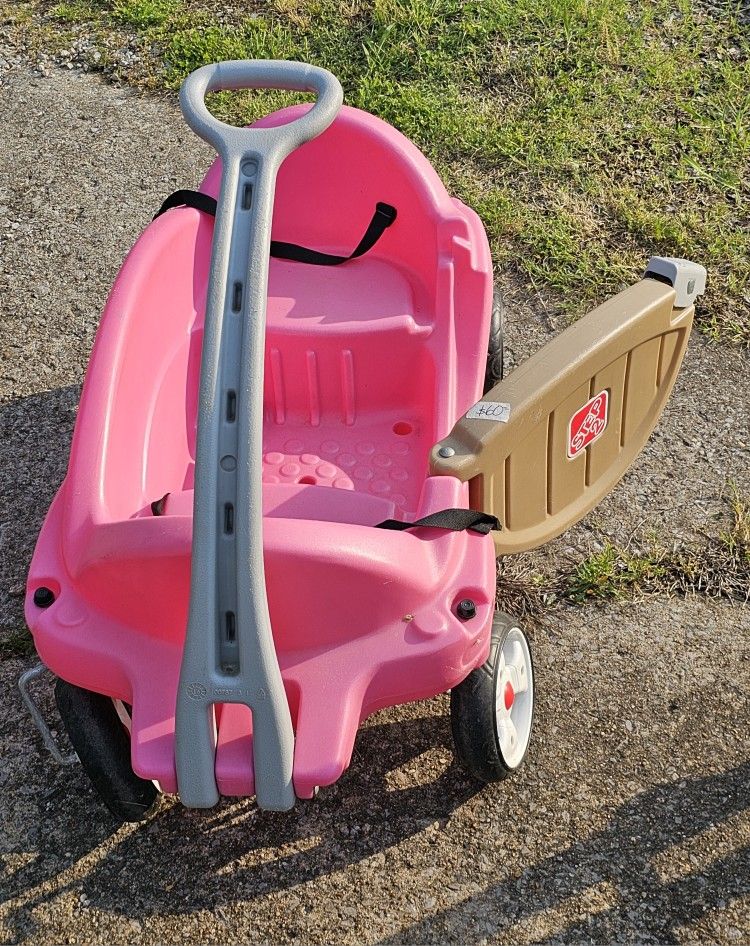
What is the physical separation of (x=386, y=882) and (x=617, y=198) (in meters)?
1.97

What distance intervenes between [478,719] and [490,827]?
218 millimetres

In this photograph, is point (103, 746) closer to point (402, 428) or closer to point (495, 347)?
point (402, 428)

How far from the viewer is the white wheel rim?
1.72 metres

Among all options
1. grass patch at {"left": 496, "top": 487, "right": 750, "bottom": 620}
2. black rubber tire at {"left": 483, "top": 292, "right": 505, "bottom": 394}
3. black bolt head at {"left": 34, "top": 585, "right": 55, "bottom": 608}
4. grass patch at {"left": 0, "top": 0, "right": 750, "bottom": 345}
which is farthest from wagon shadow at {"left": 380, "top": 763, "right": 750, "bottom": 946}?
grass patch at {"left": 0, "top": 0, "right": 750, "bottom": 345}

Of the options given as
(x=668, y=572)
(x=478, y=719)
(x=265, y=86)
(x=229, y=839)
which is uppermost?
(x=265, y=86)

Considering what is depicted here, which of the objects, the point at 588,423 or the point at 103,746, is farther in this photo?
the point at 588,423

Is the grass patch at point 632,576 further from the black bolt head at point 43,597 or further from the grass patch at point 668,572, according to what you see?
the black bolt head at point 43,597

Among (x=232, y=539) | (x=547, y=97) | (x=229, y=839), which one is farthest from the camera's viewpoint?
(x=547, y=97)

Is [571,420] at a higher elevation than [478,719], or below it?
higher

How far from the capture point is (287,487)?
1.80m

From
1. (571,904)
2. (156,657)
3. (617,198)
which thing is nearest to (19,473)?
(156,657)

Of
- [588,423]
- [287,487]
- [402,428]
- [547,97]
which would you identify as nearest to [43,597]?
[287,487]

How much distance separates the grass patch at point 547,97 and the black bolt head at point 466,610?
1302 mm

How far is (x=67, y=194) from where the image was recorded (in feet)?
10.1
